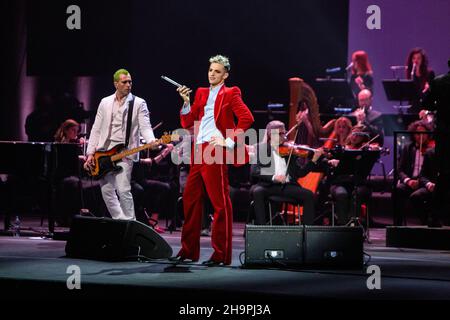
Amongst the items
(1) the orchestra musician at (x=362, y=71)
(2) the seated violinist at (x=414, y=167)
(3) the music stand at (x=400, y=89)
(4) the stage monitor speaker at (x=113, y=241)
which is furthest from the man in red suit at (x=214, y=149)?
(1) the orchestra musician at (x=362, y=71)

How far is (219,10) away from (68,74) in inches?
101

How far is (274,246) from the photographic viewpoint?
7066 mm

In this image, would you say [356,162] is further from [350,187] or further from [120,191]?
[120,191]

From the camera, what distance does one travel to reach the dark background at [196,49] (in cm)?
1305

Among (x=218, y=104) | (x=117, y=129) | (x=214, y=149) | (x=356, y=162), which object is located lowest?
(x=356, y=162)

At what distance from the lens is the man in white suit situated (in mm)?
8195

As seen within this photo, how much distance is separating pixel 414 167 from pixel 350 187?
3.05ft

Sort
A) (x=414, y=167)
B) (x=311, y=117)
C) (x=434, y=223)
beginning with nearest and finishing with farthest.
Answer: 1. (x=434, y=223)
2. (x=414, y=167)
3. (x=311, y=117)

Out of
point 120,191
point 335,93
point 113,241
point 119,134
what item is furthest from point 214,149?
point 335,93

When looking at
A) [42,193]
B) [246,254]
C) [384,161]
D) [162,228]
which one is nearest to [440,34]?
[384,161]

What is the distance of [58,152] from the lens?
32.3 ft

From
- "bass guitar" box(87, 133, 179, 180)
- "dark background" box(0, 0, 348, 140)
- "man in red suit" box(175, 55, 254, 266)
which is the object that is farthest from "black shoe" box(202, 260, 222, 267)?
"dark background" box(0, 0, 348, 140)

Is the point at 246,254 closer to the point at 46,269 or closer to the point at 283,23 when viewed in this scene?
the point at 46,269
